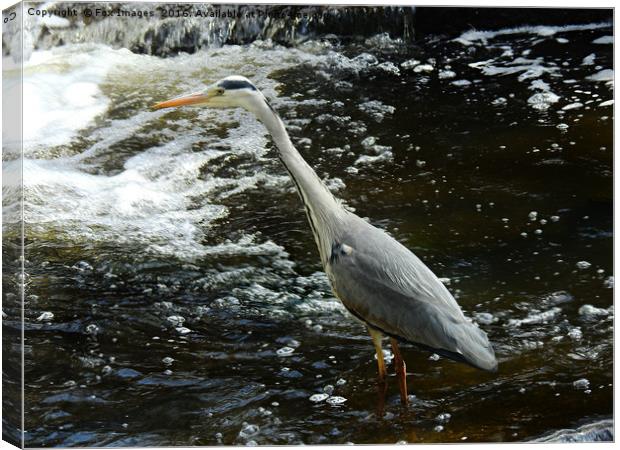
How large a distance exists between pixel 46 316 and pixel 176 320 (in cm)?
44

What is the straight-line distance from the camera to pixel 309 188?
3506 millimetres

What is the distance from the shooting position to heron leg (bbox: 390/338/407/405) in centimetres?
336

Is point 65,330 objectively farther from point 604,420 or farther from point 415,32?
point 604,420

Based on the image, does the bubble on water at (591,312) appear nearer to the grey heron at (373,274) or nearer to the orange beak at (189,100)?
the grey heron at (373,274)

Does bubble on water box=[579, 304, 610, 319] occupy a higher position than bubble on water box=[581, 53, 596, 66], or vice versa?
bubble on water box=[581, 53, 596, 66]

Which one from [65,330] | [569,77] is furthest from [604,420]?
[65,330]

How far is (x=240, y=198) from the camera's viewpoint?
12.4ft

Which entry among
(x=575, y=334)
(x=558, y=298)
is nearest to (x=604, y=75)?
(x=558, y=298)

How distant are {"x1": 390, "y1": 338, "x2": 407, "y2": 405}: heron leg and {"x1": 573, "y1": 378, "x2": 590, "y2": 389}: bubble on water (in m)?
0.58

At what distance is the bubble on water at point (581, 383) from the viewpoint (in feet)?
11.3

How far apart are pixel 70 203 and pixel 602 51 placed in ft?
6.44

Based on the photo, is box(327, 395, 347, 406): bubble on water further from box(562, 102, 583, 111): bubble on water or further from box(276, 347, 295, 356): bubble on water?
box(562, 102, 583, 111): bubble on water

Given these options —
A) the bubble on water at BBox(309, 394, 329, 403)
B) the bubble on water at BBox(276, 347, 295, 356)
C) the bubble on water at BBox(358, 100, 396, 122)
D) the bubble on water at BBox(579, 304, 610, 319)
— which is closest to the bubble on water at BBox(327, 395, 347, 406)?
the bubble on water at BBox(309, 394, 329, 403)

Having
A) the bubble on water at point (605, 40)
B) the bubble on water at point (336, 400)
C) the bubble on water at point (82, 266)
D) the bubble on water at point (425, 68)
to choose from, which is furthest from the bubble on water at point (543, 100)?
the bubble on water at point (82, 266)
